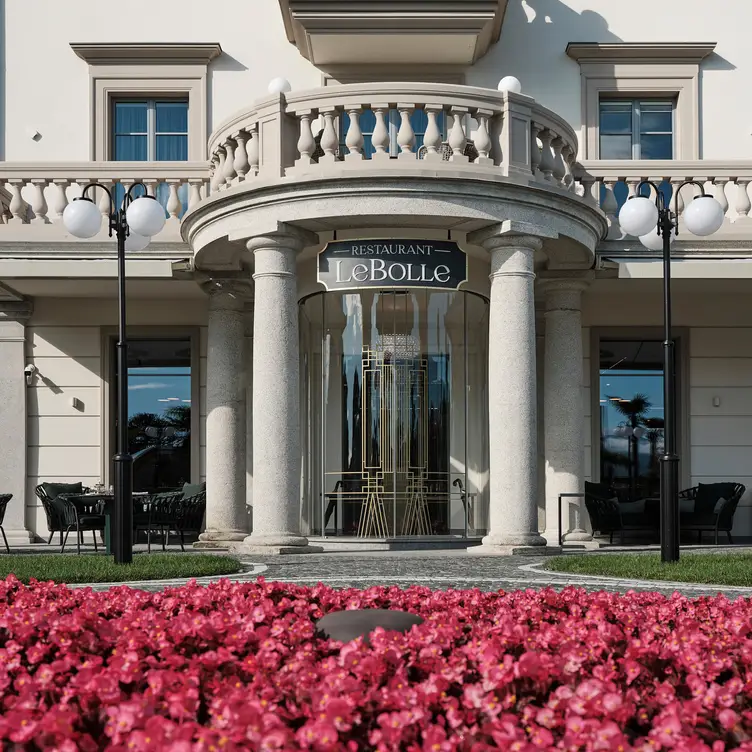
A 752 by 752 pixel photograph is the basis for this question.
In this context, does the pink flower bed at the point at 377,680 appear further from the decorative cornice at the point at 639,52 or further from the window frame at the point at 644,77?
the decorative cornice at the point at 639,52

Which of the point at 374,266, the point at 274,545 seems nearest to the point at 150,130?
the point at 374,266

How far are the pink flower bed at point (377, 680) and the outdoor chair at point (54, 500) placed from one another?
9.95 metres

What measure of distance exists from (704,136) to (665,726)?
57.2ft

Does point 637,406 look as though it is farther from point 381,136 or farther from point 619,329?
point 381,136

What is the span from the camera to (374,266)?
46.8 ft

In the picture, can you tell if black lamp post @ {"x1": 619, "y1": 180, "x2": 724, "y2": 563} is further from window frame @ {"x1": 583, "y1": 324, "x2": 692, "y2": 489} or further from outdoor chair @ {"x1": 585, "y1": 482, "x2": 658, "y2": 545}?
window frame @ {"x1": 583, "y1": 324, "x2": 692, "y2": 489}

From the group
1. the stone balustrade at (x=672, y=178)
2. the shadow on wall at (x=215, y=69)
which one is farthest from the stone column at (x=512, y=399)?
the shadow on wall at (x=215, y=69)

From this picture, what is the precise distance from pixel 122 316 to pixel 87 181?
5504 mm

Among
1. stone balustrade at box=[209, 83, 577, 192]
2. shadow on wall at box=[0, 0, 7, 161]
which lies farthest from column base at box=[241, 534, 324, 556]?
shadow on wall at box=[0, 0, 7, 161]

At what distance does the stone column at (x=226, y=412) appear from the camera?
1634 cm

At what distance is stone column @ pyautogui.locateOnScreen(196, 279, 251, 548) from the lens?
16344mm

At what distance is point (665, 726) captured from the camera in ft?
11.6

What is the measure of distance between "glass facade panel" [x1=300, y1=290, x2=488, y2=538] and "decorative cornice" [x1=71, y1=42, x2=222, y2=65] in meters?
5.69

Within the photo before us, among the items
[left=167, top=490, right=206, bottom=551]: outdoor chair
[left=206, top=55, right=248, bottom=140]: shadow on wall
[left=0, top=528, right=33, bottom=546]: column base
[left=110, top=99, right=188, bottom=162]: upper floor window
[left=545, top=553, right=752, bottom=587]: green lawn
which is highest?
[left=206, top=55, right=248, bottom=140]: shadow on wall
